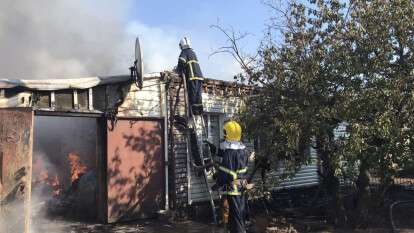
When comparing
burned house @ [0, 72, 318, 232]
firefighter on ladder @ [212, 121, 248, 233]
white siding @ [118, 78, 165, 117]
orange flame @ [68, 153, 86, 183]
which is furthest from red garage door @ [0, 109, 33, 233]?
orange flame @ [68, 153, 86, 183]

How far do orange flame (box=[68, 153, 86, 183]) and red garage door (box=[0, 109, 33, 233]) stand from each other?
15.4 feet

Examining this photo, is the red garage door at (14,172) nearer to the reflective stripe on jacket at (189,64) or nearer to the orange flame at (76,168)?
the reflective stripe on jacket at (189,64)

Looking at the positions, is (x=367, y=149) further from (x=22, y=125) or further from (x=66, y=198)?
(x=66, y=198)

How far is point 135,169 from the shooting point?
10.6 meters

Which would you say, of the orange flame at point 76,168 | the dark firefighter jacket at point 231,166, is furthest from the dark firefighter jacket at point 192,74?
the orange flame at point 76,168

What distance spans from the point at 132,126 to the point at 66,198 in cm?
311

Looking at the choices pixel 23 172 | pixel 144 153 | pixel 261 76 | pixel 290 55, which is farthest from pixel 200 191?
pixel 23 172

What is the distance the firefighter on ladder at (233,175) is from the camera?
727cm

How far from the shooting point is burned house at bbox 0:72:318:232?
8539mm

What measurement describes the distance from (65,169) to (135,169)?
3.07 m

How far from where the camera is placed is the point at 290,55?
969cm

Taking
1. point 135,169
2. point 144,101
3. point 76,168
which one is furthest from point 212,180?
point 76,168

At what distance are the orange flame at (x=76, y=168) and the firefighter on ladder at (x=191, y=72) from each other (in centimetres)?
412

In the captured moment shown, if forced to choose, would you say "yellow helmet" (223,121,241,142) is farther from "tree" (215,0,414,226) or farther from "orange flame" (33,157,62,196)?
"orange flame" (33,157,62,196)
